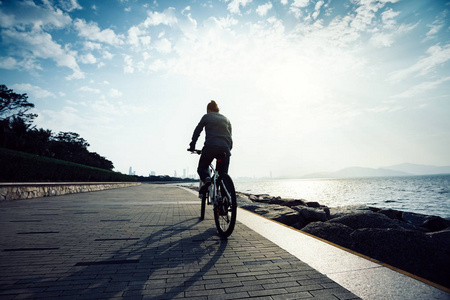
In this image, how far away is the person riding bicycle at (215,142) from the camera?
13.5 feet

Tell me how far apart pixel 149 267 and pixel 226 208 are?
160cm

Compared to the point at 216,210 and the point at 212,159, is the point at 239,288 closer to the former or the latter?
the point at 216,210

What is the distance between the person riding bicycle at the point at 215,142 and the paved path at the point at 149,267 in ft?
3.93

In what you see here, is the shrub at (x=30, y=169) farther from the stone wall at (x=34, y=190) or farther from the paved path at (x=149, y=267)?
the paved path at (x=149, y=267)

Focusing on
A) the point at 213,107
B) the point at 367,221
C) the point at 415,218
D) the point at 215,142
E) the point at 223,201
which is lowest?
the point at 415,218

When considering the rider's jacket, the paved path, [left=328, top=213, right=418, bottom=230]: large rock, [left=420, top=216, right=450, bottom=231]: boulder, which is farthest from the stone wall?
[left=420, top=216, right=450, bottom=231]: boulder

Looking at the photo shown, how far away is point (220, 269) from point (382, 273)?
1.55 metres

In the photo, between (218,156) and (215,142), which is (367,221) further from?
(215,142)

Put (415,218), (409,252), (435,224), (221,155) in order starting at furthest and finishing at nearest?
(415,218)
(435,224)
(221,155)
(409,252)

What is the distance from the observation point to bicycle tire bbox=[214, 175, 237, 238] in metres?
3.51

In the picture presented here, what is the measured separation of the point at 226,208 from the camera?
379cm

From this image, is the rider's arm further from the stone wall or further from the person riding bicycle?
the stone wall

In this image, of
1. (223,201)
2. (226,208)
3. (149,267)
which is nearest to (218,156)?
(223,201)

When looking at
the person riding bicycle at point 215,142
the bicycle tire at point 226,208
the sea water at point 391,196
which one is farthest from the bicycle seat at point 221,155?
the sea water at point 391,196
